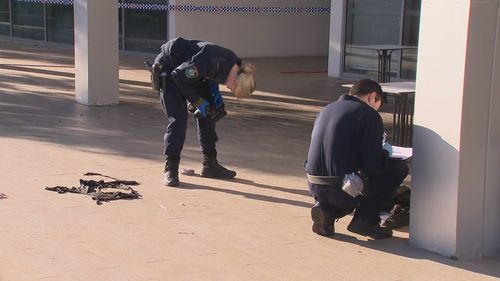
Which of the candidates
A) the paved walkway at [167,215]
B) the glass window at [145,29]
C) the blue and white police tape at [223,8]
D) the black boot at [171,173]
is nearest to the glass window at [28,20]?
the blue and white police tape at [223,8]

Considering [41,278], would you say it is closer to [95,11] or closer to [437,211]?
[437,211]

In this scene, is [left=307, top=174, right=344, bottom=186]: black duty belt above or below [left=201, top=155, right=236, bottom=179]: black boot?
above

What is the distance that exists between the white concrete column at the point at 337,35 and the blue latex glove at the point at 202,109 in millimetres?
9818

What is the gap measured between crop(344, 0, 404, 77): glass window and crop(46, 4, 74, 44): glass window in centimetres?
827

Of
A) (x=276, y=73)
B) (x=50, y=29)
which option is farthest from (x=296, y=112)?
(x=50, y=29)

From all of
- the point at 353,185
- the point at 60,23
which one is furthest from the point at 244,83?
the point at 60,23

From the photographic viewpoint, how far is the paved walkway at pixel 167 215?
5.55m

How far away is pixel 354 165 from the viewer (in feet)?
20.2

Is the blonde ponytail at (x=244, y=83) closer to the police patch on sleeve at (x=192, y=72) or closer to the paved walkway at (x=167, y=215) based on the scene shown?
the police patch on sleeve at (x=192, y=72)

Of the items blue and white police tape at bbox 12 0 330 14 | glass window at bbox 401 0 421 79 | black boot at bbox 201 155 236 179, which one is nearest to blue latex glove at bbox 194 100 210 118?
black boot at bbox 201 155 236 179

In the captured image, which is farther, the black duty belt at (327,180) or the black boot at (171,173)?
the black boot at (171,173)

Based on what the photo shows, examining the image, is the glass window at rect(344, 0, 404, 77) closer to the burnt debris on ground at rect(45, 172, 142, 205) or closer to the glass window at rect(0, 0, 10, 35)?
the burnt debris on ground at rect(45, 172, 142, 205)

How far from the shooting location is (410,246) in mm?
6164

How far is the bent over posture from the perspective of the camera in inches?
240
